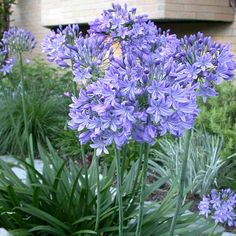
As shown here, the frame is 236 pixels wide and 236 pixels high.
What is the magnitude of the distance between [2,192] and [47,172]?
35cm

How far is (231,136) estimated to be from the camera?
15.3 ft

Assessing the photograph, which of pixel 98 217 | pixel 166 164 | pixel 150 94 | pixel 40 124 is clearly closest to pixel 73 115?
pixel 150 94

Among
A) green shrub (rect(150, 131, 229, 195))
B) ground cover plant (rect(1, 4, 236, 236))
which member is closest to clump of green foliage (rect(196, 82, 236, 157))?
green shrub (rect(150, 131, 229, 195))

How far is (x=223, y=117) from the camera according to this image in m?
4.86

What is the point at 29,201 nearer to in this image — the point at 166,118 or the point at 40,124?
the point at 166,118

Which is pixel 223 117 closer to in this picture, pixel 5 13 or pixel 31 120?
pixel 31 120

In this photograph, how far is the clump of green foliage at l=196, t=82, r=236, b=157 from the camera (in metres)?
4.61

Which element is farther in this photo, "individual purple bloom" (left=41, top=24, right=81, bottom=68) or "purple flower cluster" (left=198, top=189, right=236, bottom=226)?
"purple flower cluster" (left=198, top=189, right=236, bottom=226)

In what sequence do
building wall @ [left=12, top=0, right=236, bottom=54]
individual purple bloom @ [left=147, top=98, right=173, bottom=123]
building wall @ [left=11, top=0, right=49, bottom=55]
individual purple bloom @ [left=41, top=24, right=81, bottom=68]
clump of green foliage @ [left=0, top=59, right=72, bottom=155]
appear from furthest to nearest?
building wall @ [left=11, top=0, right=49, bottom=55] → building wall @ [left=12, top=0, right=236, bottom=54] → clump of green foliage @ [left=0, top=59, right=72, bottom=155] → individual purple bloom @ [left=41, top=24, right=81, bottom=68] → individual purple bloom @ [left=147, top=98, right=173, bottom=123]

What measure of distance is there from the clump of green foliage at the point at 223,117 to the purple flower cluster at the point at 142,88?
8.11ft

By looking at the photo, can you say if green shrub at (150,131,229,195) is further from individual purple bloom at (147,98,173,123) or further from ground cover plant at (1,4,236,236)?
individual purple bloom at (147,98,173,123)

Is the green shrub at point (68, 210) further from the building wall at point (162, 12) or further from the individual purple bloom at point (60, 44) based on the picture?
the building wall at point (162, 12)

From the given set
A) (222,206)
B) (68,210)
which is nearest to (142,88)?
(68,210)

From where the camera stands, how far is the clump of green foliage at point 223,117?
4.61 meters
